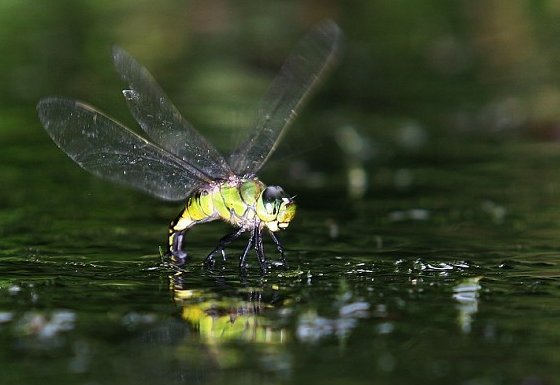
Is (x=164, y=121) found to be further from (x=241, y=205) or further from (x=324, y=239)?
(x=324, y=239)

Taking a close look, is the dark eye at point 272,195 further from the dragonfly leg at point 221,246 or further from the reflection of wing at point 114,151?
the reflection of wing at point 114,151

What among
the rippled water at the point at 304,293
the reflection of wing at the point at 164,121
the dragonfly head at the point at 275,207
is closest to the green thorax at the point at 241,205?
the dragonfly head at the point at 275,207

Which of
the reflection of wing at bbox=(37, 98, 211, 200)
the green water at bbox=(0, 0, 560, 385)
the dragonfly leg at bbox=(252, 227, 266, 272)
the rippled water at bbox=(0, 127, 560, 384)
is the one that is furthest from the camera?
the reflection of wing at bbox=(37, 98, 211, 200)

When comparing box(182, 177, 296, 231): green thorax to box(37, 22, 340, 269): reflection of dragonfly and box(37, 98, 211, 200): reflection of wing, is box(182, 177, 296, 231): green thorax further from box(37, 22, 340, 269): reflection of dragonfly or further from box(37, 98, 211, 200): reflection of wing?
box(37, 98, 211, 200): reflection of wing

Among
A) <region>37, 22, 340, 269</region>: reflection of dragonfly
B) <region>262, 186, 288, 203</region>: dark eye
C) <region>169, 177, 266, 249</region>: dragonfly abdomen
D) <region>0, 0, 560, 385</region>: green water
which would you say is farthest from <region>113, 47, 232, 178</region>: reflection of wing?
<region>0, 0, 560, 385</region>: green water

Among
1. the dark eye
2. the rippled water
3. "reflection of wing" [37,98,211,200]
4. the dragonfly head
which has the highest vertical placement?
"reflection of wing" [37,98,211,200]

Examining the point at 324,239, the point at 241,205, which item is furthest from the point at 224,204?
the point at 324,239
